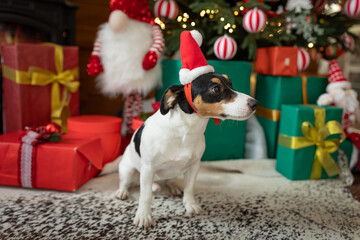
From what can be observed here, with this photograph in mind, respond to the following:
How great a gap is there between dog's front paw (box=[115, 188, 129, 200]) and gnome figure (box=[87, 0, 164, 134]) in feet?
1.94

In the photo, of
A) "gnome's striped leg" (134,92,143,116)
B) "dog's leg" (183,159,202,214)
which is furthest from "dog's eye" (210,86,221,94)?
"gnome's striped leg" (134,92,143,116)

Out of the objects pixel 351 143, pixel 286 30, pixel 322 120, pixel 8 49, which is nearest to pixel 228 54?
pixel 286 30

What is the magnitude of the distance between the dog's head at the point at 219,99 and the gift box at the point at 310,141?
2.05 ft

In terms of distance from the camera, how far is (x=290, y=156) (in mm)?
1415

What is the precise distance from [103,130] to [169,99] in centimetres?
65

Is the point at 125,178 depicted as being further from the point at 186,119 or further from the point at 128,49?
the point at 128,49

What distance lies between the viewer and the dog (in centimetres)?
88

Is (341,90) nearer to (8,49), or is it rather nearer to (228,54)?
(228,54)

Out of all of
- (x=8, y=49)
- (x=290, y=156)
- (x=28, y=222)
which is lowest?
(x=28, y=222)

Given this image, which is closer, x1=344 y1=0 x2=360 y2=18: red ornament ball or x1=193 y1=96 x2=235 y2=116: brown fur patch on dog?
x1=193 y1=96 x2=235 y2=116: brown fur patch on dog

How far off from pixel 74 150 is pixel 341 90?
1.32 meters

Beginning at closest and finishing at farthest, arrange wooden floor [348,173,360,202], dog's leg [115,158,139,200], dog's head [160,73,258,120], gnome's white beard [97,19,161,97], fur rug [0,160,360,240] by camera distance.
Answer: dog's head [160,73,258,120], fur rug [0,160,360,240], dog's leg [115,158,139,200], wooden floor [348,173,360,202], gnome's white beard [97,19,161,97]

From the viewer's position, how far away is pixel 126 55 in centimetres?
151

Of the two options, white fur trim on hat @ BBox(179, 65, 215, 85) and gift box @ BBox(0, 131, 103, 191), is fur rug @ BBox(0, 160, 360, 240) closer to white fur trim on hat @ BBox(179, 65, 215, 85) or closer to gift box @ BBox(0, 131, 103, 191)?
gift box @ BBox(0, 131, 103, 191)
